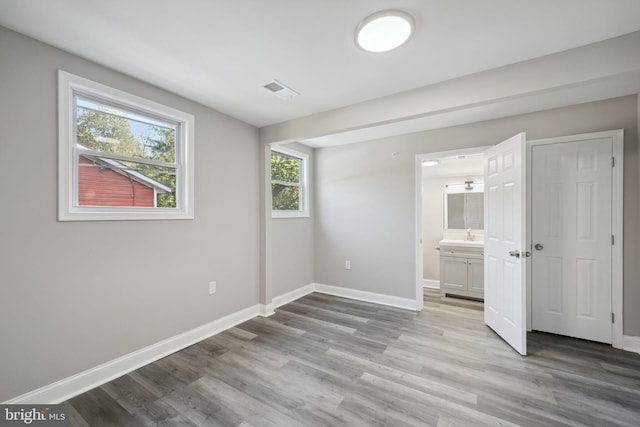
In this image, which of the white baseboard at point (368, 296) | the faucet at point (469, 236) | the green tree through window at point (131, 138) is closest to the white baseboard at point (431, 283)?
the faucet at point (469, 236)

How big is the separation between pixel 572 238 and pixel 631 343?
1052 mm

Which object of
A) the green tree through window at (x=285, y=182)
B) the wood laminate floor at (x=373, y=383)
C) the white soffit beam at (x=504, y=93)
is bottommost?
the wood laminate floor at (x=373, y=383)

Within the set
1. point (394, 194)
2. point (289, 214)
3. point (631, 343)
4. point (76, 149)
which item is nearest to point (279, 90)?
point (76, 149)

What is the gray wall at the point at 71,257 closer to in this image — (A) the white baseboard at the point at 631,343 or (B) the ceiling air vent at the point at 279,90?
(B) the ceiling air vent at the point at 279,90

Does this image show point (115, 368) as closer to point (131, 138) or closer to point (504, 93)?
point (131, 138)

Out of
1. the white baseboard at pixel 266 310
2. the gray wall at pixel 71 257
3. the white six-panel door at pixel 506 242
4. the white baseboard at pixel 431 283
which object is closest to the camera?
the gray wall at pixel 71 257

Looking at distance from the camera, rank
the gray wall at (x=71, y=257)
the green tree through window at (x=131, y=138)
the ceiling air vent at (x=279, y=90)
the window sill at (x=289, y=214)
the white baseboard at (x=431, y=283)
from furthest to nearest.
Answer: the white baseboard at (x=431, y=283) < the window sill at (x=289, y=214) < the ceiling air vent at (x=279, y=90) < the green tree through window at (x=131, y=138) < the gray wall at (x=71, y=257)

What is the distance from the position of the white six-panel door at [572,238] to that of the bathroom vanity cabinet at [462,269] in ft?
3.34

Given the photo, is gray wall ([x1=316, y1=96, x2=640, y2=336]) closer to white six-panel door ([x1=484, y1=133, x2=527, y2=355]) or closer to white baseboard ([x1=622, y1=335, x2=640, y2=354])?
white baseboard ([x1=622, y1=335, x2=640, y2=354])

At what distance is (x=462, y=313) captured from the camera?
3.46 m

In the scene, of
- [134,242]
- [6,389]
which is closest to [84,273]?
[134,242]

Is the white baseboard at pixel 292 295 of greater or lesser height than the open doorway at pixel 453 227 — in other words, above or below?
below

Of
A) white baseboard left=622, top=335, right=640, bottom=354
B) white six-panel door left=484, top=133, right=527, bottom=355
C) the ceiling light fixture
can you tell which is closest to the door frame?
white baseboard left=622, top=335, right=640, bottom=354

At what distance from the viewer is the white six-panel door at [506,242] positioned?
2.43 metres
